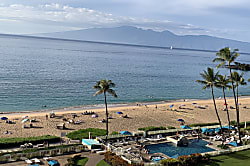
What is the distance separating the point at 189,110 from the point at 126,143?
29.9 meters

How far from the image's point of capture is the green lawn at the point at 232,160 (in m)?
24.1

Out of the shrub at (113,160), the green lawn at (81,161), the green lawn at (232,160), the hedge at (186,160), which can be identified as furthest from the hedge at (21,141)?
the green lawn at (232,160)

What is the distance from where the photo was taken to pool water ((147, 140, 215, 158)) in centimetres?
2756

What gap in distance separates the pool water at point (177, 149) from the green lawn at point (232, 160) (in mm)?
2800

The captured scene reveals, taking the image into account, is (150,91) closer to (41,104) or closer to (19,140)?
(41,104)

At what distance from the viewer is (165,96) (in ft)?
248

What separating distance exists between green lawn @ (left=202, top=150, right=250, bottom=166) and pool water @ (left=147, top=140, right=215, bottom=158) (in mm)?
2800

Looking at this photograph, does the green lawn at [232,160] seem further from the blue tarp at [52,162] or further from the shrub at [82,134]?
the shrub at [82,134]

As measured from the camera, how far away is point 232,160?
2516 centimetres

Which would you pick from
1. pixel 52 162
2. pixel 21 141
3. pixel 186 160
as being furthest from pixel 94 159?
pixel 21 141

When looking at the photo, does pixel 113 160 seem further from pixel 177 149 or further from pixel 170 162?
pixel 177 149

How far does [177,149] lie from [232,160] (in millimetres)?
5723

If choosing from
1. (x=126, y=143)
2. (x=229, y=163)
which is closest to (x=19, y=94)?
(x=126, y=143)

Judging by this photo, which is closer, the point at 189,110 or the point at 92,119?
the point at 92,119
